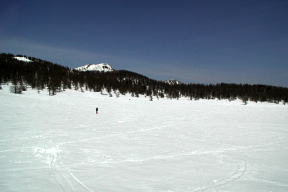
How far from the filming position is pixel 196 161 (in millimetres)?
7691

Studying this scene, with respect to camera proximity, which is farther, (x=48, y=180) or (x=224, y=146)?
(x=224, y=146)

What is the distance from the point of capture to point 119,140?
432 inches

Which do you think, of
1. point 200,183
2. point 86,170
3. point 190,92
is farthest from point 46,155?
point 190,92

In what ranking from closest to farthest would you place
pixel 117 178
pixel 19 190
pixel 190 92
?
pixel 19 190, pixel 117 178, pixel 190 92

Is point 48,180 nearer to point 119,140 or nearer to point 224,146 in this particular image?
point 119,140

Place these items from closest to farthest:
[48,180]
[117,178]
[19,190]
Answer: [19,190], [48,180], [117,178]

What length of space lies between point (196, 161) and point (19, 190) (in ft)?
20.9

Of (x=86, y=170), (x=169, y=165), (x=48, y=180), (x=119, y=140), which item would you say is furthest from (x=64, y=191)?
(x=119, y=140)

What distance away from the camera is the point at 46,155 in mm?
7555

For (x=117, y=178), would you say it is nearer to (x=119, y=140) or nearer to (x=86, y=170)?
(x=86, y=170)

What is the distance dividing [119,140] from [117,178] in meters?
5.27

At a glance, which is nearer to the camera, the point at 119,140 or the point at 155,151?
the point at 155,151

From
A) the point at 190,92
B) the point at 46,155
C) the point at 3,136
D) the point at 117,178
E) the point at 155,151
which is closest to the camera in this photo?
the point at 117,178

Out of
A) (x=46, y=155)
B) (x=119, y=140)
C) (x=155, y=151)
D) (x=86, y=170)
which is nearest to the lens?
(x=86, y=170)
